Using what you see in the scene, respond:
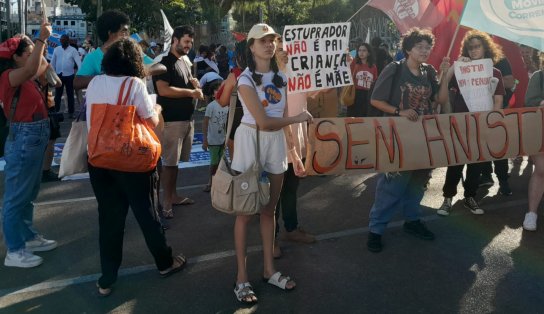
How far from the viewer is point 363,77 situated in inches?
334

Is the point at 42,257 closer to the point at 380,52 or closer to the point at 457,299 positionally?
the point at 457,299

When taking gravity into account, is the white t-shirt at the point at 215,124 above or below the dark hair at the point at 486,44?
below

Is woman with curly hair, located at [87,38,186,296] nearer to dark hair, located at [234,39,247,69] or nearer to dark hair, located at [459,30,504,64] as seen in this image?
dark hair, located at [234,39,247,69]

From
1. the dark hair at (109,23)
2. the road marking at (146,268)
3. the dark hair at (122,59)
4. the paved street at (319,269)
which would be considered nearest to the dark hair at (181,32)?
the dark hair at (109,23)

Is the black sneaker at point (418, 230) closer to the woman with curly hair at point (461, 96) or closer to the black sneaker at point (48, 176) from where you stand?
the woman with curly hair at point (461, 96)

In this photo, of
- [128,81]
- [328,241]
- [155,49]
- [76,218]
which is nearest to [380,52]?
[328,241]

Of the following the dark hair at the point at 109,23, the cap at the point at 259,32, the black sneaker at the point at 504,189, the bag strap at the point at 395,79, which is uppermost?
the dark hair at the point at 109,23

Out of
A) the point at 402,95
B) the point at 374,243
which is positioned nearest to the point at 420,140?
→ the point at 402,95

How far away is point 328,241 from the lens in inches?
185

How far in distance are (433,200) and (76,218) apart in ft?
12.9

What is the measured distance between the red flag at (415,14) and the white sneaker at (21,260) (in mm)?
4019

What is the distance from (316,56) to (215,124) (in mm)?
1853

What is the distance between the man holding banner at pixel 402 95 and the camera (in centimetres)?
432

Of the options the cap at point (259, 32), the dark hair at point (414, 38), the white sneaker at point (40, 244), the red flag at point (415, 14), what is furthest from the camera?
the red flag at point (415, 14)
